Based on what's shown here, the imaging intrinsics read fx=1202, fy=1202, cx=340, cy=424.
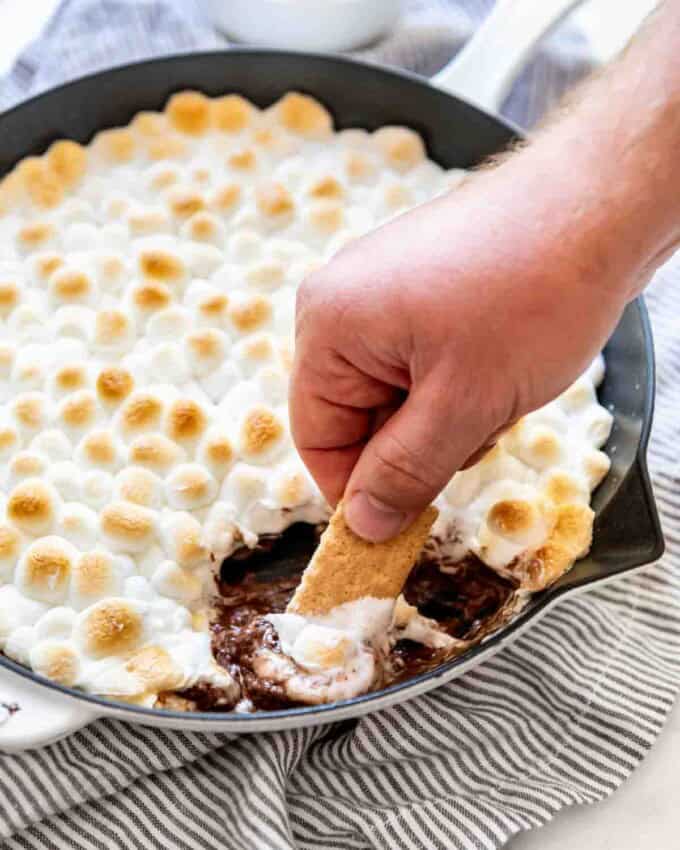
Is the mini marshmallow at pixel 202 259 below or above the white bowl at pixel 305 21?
below

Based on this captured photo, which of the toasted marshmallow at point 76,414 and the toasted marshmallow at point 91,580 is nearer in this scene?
the toasted marshmallow at point 91,580

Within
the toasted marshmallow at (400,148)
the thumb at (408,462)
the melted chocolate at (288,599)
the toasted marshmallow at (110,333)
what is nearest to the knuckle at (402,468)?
the thumb at (408,462)

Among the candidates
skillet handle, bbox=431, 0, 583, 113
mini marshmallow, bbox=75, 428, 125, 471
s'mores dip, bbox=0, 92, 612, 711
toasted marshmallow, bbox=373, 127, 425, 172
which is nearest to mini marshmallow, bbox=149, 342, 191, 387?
s'mores dip, bbox=0, 92, 612, 711

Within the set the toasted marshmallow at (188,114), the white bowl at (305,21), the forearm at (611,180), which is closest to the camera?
the forearm at (611,180)

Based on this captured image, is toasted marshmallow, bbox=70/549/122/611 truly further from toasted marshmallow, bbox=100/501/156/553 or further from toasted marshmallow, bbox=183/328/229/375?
toasted marshmallow, bbox=183/328/229/375

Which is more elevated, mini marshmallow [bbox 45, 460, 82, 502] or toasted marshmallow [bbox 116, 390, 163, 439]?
toasted marshmallow [bbox 116, 390, 163, 439]

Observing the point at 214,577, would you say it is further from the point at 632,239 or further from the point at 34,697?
the point at 632,239

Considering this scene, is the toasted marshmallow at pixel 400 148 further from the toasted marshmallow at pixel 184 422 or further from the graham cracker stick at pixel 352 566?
the graham cracker stick at pixel 352 566
